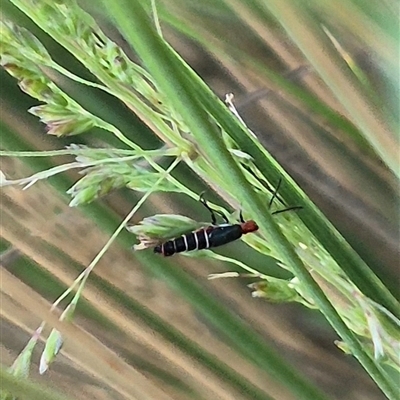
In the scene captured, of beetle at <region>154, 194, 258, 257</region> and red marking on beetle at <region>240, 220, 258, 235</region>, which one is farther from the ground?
beetle at <region>154, 194, 258, 257</region>

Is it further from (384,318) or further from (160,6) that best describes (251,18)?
(384,318)

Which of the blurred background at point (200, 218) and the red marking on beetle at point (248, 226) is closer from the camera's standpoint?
the red marking on beetle at point (248, 226)

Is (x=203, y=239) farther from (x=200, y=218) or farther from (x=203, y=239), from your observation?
(x=200, y=218)

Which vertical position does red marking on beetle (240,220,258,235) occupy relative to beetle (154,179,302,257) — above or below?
below

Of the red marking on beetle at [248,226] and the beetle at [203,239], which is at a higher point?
the beetle at [203,239]

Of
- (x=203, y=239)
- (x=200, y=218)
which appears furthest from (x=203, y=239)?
(x=200, y=218)

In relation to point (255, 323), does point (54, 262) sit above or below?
above

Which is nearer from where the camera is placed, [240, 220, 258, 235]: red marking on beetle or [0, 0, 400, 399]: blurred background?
[240, 220, 258, 235]: red marking on beetle

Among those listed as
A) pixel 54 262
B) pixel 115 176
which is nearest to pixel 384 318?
pixel 115 176
